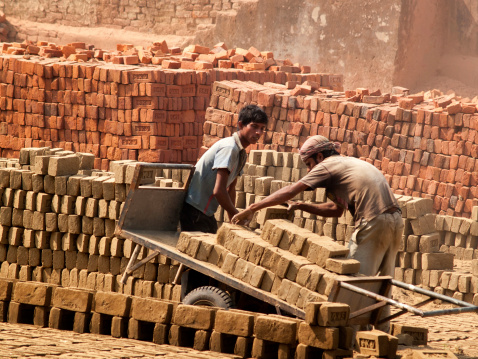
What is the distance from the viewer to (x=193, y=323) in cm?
573

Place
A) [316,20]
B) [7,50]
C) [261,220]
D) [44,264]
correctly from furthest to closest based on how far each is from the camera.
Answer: [316,20]
[7,50]
[44,264]
[261,220]

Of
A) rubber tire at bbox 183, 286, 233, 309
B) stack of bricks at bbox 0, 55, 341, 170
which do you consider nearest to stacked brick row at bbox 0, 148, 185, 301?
rubber tire at bbox 183, 286, 233, 309

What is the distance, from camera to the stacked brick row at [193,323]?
200 inches

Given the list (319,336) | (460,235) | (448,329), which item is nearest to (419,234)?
(460,235)

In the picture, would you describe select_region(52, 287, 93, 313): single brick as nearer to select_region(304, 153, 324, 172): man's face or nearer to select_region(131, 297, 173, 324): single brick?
select_region(131, 297, 173, 324): single brick

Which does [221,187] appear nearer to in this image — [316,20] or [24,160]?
[24,160]

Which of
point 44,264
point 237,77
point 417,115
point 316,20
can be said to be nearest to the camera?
point 44,264

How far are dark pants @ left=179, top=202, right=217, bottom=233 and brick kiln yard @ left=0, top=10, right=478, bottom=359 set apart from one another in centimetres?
51

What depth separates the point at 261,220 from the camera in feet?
22.2

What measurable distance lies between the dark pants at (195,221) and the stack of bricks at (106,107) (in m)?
6.97

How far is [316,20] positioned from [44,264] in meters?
12.8

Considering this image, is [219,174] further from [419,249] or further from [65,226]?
[419,249]

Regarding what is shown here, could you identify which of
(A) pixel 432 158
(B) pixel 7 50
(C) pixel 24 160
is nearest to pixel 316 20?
(B) pixel 7 50

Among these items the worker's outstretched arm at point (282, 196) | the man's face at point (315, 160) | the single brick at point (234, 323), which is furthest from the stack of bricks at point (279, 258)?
the man's face at point (315, 160)
